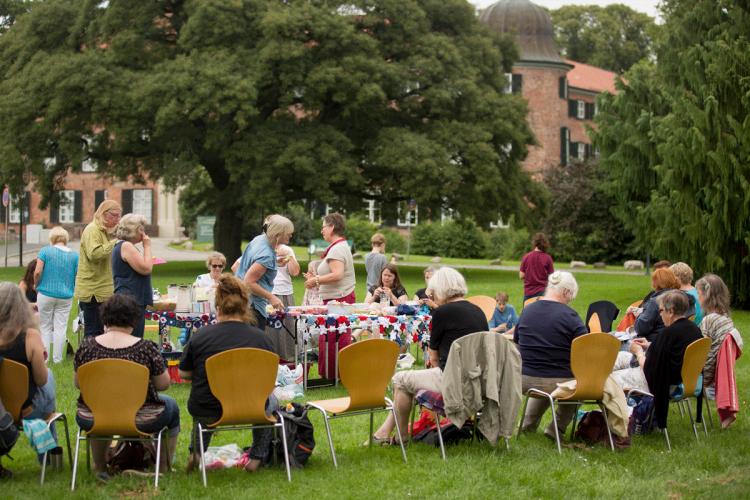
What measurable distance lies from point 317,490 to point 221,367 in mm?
1004

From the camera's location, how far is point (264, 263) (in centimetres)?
1008

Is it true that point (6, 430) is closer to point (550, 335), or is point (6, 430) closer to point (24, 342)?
point (24, 342)

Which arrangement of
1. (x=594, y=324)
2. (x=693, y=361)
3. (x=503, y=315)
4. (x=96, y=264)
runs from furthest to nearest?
1. (x=503, y=315)
2. (x=594, y=324)
3. (x=96, y=264)
4. (x=693, y=361)

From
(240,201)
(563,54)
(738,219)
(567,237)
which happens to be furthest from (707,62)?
(563,54)

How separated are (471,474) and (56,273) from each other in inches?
263

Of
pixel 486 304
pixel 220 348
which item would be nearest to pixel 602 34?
pixel 486 304

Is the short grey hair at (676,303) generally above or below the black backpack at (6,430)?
above

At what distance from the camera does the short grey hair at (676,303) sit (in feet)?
27.8

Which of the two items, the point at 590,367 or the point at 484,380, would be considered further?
the point at 590,367

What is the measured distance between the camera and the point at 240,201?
31719mm

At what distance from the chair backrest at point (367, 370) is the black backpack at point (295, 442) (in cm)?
40

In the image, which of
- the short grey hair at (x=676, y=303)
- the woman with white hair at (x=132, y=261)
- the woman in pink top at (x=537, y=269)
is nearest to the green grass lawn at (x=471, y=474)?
the short grey hair at (x=676, y=303)

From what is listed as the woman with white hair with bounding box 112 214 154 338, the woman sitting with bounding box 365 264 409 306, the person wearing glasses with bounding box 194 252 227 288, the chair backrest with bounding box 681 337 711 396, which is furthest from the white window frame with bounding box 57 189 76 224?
the chair backrest with bounding box 681 337 711 396

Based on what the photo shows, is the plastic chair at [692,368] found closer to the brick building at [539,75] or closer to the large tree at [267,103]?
the large tree at [267,103]
